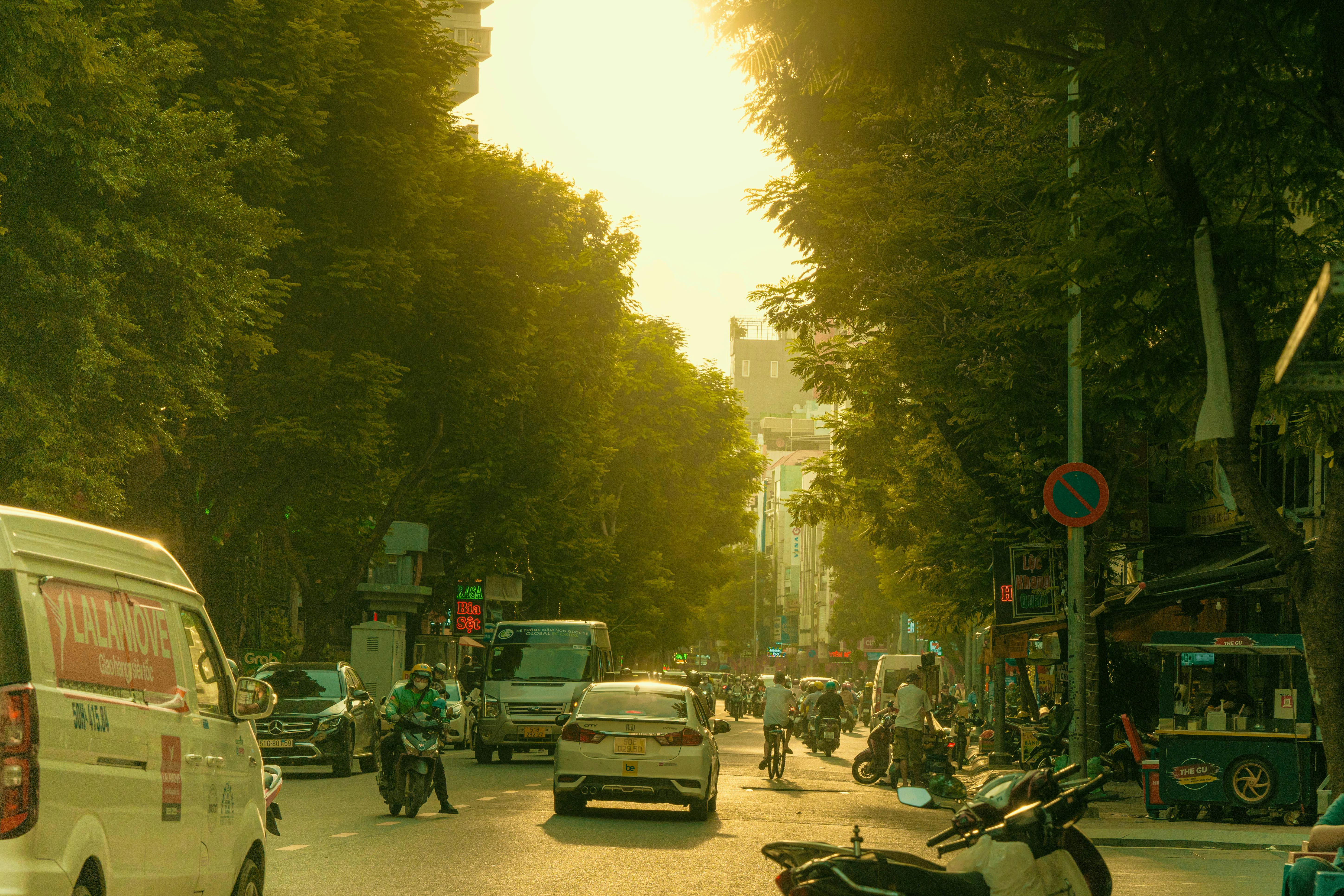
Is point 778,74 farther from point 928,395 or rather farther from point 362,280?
point 362,280

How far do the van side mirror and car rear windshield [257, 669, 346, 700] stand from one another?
17.0 metres

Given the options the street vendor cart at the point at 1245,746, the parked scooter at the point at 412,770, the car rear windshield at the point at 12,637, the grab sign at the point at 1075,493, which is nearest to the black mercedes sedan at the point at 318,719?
the parked scooter at the point at 412,770

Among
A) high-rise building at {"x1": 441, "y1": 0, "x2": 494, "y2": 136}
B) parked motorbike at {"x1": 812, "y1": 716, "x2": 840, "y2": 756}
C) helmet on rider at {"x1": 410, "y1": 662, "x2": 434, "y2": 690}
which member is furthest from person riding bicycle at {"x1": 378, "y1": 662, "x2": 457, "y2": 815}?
high-rise building at {"x1": 441, "y1": 0, "x2": 494, "y2": 136}

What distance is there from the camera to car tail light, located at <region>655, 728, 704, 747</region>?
18.1 m

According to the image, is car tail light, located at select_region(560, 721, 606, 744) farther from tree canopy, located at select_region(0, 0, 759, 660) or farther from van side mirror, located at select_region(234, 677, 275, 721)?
van side mirror, located at select_region(234, 677, 275, 721)

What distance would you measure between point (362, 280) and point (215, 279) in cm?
663

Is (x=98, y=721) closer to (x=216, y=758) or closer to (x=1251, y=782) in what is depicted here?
(x=216, y=758)

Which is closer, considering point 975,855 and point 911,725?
point 975,855

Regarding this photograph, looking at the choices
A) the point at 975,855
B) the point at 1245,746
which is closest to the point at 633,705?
the point at 1245,746

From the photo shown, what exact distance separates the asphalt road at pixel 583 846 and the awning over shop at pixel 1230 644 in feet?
11.3

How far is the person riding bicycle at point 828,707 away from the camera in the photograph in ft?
131

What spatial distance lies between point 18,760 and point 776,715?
22.4 meters

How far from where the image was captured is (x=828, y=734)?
40.1 m

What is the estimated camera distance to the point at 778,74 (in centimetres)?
1100
